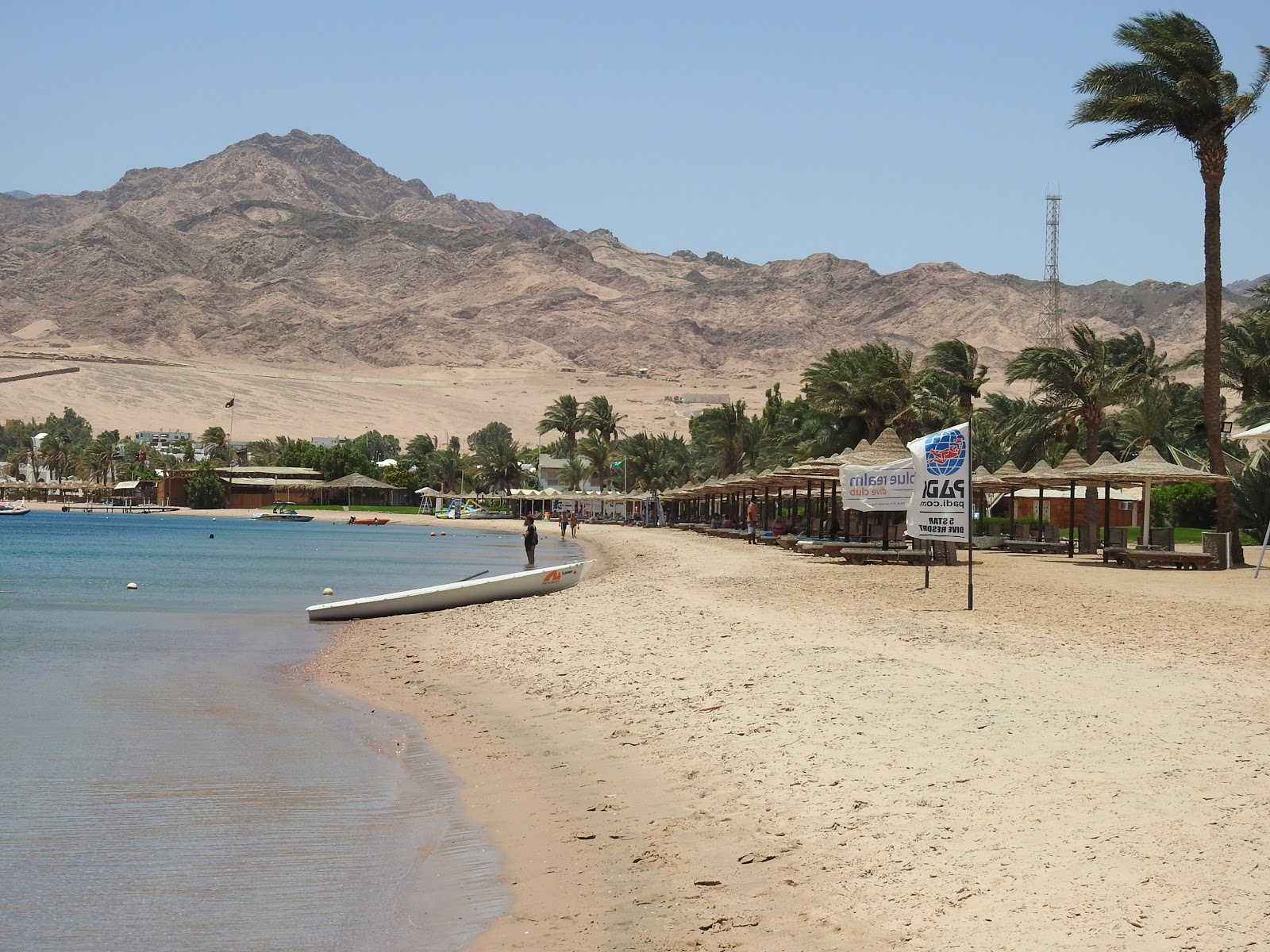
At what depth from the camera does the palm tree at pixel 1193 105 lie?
2795 cm

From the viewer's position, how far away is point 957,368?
52.9 m

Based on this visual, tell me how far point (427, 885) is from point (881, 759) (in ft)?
8.83

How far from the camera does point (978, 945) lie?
4.93 metres

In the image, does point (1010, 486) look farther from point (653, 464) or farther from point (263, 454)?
point (263, 454)

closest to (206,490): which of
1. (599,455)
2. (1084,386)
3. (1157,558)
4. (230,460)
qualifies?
(230,460)

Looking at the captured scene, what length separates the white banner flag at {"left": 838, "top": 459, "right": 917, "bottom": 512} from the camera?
Answer: 21062mm

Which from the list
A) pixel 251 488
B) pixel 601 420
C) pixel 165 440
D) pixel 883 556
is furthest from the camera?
pixel 165 440

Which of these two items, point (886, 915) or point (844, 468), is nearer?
point (886, 915)

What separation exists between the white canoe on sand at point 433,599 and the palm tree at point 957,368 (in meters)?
31.8

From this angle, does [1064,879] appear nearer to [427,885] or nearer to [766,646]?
[427,885]

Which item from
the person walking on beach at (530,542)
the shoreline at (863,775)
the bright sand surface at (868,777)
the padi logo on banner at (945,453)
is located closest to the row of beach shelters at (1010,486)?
the person walking on beach at (530,542)

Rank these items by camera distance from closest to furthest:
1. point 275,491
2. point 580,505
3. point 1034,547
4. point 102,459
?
point 1034,547 → point 580,505 → point 275,491 → point 102,459

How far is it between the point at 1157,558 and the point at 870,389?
803 inches

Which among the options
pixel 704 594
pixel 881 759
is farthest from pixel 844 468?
pixel 881 759
